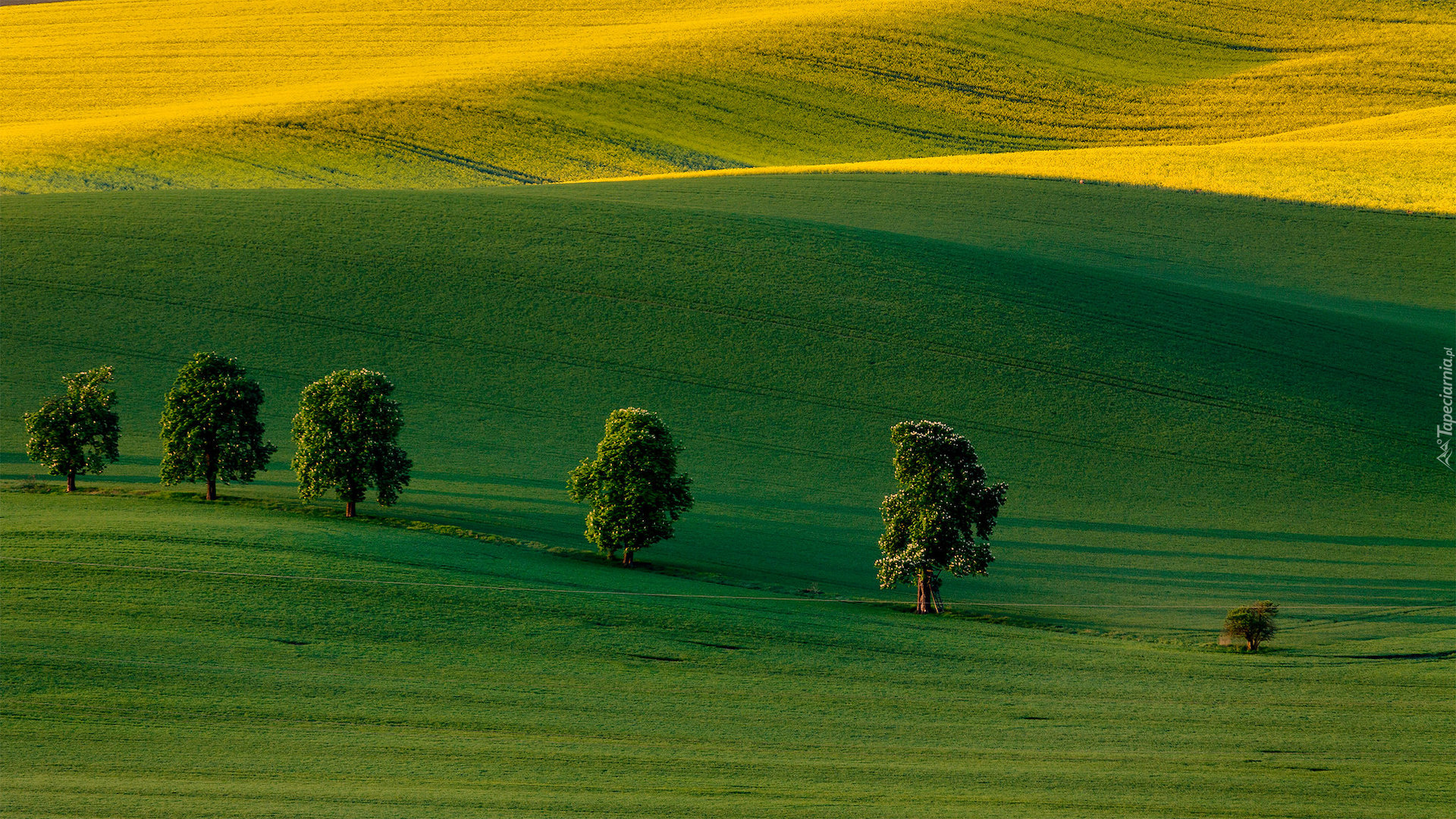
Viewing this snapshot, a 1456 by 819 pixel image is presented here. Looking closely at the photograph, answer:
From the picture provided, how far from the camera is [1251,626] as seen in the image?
2817 centimetres

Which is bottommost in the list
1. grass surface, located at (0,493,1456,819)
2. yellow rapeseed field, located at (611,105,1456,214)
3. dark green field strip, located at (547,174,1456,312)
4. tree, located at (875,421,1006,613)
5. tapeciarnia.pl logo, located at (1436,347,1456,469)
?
grass surface, located at (0,493,1456,819)

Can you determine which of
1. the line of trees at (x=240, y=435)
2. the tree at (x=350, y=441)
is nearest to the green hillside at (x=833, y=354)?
the tree at (x=350, y=441)

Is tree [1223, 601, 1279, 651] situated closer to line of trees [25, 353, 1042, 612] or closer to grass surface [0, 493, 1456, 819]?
grass surface [0, 493, 1456, 819]

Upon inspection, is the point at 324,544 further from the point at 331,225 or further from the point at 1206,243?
the point at 1206,243

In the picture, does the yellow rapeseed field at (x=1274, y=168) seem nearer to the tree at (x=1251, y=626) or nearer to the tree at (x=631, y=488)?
the tree at (x=631, y=488)

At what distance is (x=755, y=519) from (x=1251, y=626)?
531 inches

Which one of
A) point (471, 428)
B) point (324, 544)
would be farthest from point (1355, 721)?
point (471, 428)

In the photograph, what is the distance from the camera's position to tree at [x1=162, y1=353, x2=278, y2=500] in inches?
1336

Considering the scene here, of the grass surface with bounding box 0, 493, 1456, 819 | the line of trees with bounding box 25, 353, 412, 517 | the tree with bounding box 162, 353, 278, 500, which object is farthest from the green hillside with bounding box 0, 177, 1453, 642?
the grass surface with bounding box 0, 493, 1456, 819

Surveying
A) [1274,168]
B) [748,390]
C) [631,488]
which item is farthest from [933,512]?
[1274,168]

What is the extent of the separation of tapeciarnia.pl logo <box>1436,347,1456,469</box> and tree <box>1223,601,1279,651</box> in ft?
59.4

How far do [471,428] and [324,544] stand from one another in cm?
1249

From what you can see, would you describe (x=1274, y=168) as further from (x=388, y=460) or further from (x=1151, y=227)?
(x=388, y=460)

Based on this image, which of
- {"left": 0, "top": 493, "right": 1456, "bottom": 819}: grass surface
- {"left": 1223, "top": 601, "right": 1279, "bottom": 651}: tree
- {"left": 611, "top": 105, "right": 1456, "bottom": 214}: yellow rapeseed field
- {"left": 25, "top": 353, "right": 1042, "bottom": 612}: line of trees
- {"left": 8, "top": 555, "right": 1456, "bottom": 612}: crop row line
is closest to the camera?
{"left": 0, "top": 493, "right": 1456, "bottom": 819}: grass surface
